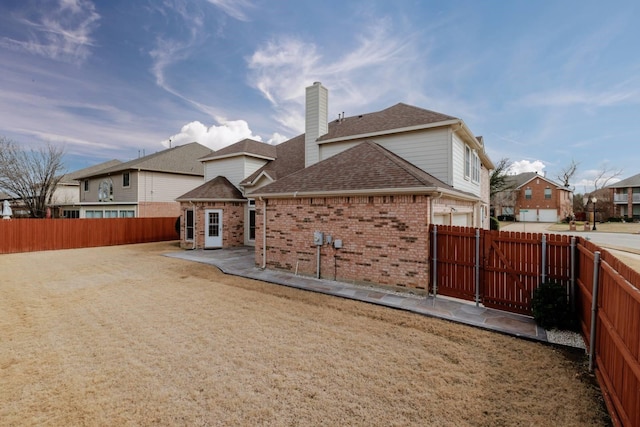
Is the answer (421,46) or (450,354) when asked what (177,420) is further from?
(421,46)

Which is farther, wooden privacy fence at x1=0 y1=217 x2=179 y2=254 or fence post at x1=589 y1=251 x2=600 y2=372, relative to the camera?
wooden privacy fence at x1=0 y1=217 x2=179 y2=254

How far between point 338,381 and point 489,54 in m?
12.9

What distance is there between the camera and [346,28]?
35.0ft

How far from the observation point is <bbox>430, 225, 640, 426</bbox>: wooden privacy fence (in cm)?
284

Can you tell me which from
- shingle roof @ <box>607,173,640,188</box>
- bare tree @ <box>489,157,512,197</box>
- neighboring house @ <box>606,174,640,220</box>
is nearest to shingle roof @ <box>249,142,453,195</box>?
bare tree @ <box>489,157,512,197</box>

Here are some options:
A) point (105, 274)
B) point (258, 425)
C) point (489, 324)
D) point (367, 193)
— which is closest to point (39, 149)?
point (105, 274)

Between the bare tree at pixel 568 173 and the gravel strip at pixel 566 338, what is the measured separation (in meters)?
59.1

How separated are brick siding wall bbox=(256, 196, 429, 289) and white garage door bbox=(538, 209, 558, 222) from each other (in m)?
48.9

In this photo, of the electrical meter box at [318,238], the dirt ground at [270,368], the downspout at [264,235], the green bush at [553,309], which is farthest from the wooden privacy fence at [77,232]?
the green bush at [553,309]

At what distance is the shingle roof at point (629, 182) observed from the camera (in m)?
43.4

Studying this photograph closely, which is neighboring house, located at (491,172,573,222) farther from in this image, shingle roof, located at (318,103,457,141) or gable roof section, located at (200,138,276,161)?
gable roof section, located at (200,138,276,161)

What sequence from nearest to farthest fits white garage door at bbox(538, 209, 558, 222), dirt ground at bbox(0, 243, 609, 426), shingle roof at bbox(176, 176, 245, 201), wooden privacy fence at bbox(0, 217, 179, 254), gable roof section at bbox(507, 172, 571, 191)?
1. dirt ground at bbox(0, 243, 609, 426)
2. wooden privacy fence at bbox(0, 217, 179, 254)
3. shingle roof at bbox(176, 176, 245, 201)
4. white garage door at bbox(538, 209, 558, 222)
5. gable roof section at bbox(507, 172, 571, 191)

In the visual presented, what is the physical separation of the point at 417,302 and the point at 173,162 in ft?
80.2

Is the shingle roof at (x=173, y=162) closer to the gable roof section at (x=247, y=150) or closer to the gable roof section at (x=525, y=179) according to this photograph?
the gable roof section at (x=247, y=150)
